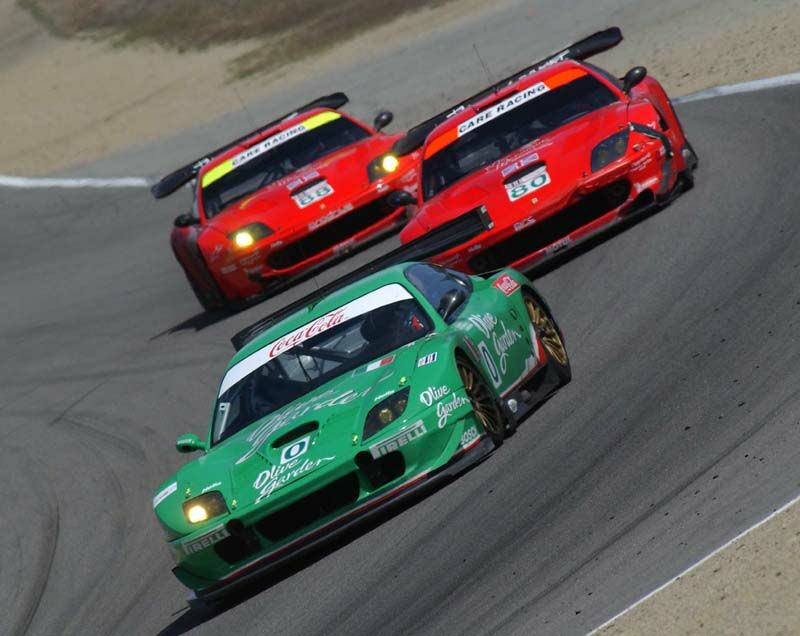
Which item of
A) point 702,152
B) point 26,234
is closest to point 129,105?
point 26,234

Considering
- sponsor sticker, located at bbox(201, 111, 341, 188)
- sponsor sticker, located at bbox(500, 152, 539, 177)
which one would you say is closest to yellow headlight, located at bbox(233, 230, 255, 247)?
sponsor sticker, located at bbox(201, 111, 341, 188)

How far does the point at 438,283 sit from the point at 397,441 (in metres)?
2.01

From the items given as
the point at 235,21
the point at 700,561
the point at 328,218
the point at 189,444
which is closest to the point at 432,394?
the point at 189,444

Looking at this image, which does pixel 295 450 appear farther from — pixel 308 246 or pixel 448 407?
pixel 308 246

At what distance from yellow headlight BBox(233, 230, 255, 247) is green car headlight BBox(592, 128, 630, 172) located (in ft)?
14.3

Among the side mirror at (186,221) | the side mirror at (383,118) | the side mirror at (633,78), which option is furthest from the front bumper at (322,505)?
the side mirror at (383,118)

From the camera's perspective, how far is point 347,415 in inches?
337

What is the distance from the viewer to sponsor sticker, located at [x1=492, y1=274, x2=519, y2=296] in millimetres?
10156

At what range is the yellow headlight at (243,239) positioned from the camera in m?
16.0

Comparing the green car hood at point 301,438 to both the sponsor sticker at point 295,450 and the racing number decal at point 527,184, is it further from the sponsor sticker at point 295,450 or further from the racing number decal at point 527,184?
the racing number decal at point 527,184

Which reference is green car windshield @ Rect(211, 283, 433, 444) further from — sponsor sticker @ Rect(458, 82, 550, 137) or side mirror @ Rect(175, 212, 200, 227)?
side mirror @ Rect(175, 212, 200, 227)

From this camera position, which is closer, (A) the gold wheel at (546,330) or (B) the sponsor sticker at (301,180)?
(A) the gold wheel at (546,330)

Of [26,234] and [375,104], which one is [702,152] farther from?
[26,234]

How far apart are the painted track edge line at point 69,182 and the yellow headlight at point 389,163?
9.01 meters
